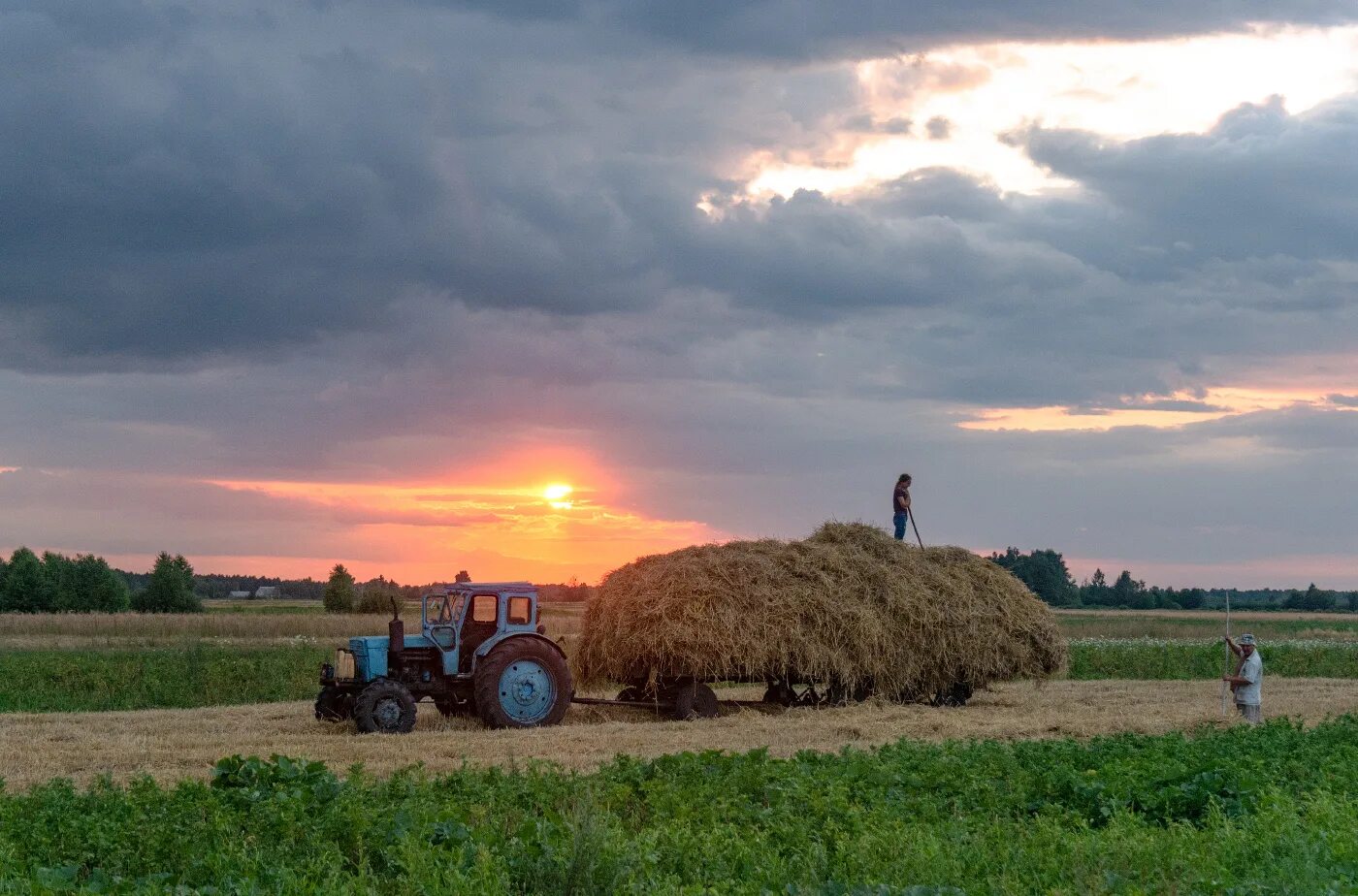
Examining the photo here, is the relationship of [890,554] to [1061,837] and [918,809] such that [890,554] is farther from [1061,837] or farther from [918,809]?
[1061,837]

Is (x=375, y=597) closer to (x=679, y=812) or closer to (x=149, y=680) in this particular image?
(x=149, y=680)

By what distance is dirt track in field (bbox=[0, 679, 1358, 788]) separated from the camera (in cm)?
1299

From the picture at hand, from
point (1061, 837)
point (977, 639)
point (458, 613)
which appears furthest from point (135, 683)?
point (1061, 837)

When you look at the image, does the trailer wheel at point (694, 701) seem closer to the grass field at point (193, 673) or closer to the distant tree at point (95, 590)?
the grass field at point (193, 673)

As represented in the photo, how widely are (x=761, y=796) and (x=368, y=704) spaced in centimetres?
694

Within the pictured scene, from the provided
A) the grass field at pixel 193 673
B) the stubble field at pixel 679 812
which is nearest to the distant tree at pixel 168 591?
the grass field at pixel 193 673

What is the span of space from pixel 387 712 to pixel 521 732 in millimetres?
1608

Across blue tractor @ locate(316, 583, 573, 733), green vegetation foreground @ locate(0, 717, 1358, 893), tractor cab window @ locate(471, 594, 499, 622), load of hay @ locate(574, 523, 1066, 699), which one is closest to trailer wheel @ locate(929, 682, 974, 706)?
load of hay @ locate(574, 523, 1066, 699)

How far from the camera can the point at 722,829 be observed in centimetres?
775

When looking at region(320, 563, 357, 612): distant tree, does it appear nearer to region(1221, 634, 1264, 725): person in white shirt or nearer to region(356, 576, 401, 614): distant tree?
region(356, 576, 401, 614): distant tree

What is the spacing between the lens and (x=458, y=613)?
53.2 ft

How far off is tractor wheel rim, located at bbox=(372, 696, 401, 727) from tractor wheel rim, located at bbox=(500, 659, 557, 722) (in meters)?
1.32

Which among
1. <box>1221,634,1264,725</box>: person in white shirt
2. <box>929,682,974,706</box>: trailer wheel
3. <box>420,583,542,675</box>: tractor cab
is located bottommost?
<box>929,682,974,706</box>: trailer wheel

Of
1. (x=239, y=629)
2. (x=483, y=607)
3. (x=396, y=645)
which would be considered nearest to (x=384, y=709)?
(x=396, y=645)
